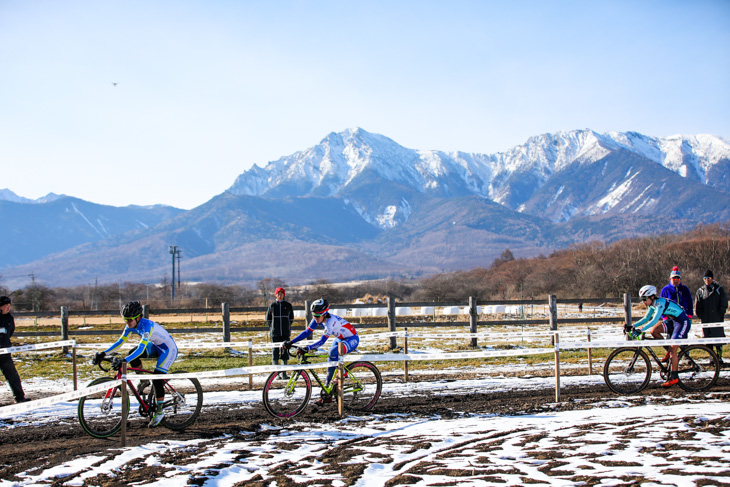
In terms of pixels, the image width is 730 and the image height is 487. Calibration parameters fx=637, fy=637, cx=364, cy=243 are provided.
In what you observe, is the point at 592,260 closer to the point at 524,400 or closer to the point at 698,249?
the point at 698,249

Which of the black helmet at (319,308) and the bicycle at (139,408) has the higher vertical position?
the black helmet at (319,308)

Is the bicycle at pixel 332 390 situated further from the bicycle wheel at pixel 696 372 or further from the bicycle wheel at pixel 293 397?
the bicycle wheel at pixel 696 372

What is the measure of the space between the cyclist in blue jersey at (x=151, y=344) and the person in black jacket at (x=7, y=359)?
10.1ft

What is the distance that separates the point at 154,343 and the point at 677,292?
33.1 feet

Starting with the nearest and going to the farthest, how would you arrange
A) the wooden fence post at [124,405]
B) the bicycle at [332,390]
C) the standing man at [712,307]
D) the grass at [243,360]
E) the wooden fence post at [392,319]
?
the wooden fence post at [124,405], the bicycle at [332,390], the standing man at [712,307], the grass at [243,360], the wooden fence post at [392,319]

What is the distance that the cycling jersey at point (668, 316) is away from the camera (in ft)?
37.2

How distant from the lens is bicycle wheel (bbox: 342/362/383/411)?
10492 millimetres

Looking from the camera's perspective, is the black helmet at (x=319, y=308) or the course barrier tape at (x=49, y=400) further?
the black helmet at (x=319, y=308)

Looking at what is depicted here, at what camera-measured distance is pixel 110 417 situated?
29.7ft

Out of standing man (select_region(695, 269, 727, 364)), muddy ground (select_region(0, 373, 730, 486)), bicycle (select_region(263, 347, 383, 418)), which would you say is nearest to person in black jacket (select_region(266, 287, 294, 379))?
muddy ground (select_region(0, 373, 730, 486))

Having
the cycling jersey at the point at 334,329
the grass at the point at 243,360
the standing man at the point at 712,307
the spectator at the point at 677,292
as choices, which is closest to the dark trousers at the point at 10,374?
the grass at the point at 243,360

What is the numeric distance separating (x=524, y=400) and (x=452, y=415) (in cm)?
174

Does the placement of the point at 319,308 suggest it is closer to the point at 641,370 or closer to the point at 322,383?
the point at 322,383

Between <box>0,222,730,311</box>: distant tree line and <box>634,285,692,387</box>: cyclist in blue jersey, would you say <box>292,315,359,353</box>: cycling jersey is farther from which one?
<box>0,222,730,311</box>: distant tree line
